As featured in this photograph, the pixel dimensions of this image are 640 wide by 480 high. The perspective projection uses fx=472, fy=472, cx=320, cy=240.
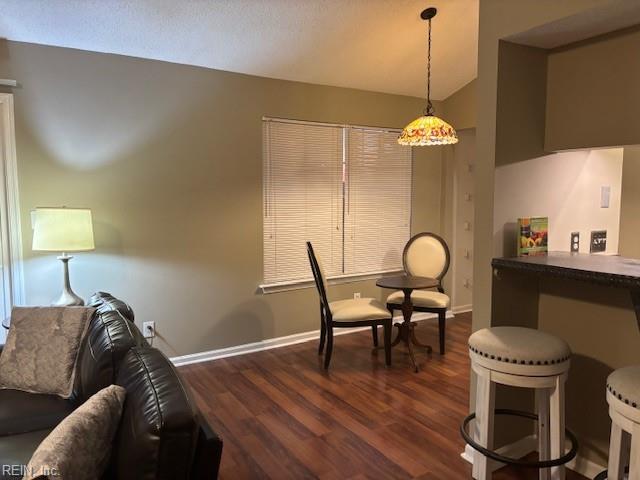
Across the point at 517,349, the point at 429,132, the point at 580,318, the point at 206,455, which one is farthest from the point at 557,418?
the point at 429,132

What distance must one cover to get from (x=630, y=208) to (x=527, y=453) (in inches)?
63.0

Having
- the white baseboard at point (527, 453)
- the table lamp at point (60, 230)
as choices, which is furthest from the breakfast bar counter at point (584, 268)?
the table lamp at point (60, 230)

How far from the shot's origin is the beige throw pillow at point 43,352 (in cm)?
235

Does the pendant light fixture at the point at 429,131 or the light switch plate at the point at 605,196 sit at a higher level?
the pendant light fixture at the point at 429,131

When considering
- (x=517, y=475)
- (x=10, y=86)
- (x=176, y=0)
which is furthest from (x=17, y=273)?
(x=517, y=475)

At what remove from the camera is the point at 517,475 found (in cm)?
240

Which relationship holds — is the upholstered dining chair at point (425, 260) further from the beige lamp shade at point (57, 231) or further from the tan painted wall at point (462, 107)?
the beige lamp shade at point (57, 231)

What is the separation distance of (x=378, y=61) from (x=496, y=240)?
8.24ft

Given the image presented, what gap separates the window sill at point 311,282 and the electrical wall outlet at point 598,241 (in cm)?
252

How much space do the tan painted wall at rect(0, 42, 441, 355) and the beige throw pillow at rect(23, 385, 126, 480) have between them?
7.68ft

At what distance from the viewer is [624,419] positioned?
1664 mm

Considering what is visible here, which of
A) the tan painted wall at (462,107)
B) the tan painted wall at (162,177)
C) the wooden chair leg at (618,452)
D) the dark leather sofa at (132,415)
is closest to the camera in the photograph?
the dark leather sofa at (132,415)

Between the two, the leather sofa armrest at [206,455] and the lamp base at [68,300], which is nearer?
the leather sofa armrest at [206,455]

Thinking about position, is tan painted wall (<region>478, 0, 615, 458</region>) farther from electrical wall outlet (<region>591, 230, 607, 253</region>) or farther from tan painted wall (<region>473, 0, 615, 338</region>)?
electrical wall outlet (<region>591, 230, 607, 253</region>)
